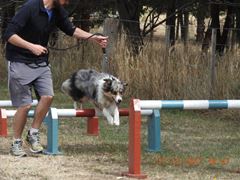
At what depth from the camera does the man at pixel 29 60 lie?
24.9 feet

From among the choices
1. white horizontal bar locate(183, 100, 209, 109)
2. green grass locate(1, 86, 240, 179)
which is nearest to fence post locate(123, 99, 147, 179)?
green grass locate(1, 86, 240, 179)

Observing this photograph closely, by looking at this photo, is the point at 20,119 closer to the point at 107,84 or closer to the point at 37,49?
the point at 37,49

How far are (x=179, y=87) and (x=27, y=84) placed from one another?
22.3 feet

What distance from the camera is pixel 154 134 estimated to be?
868cm

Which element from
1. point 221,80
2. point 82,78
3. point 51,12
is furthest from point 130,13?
point 51,12

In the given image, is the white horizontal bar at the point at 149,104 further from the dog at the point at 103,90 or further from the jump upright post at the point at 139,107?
the dog at the point at 103,90

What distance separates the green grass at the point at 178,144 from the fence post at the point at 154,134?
0.11 m

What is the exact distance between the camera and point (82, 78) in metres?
9.84

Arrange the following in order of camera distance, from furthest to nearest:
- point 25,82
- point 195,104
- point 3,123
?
point 3,123 → point 25,82 → point 195,104

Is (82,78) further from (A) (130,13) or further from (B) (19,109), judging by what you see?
(A) (130,13)

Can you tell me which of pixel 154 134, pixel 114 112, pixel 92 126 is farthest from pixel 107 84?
pixel 154 134

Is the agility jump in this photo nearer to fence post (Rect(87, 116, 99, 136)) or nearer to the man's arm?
fence post (Rect(87, 116, 99, 136))

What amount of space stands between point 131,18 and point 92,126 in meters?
10.0

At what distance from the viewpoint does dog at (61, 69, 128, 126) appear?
916 cm
